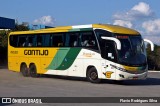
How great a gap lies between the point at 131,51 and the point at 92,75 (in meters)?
2.55

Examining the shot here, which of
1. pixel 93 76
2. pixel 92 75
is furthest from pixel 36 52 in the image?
pixel 93 76

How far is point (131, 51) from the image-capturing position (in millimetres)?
21422

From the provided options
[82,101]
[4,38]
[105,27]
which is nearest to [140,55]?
[105,27]

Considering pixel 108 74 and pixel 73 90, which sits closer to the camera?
pixel 73 90

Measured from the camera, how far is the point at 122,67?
21.0 metres

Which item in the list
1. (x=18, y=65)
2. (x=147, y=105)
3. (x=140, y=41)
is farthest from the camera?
(x=18, y=65)

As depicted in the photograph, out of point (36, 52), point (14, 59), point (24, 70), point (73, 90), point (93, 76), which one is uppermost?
point (36, 52)

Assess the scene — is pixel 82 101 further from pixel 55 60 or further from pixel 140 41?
pixel 55 60

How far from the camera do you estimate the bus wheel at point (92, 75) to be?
22.2 metres

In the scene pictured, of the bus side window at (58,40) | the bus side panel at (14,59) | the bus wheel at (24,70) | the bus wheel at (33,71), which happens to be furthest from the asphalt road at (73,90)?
the bus side panel at (14,59)

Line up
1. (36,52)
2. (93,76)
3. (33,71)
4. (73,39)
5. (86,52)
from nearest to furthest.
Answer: (93,76), (86,52), (73,39), (36,52), (33,71)

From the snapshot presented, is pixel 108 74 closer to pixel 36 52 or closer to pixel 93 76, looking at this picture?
pixel 93 76

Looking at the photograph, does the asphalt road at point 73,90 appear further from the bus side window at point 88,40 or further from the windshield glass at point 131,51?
the bus side window at point 88,40

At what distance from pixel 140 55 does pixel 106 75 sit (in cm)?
209
